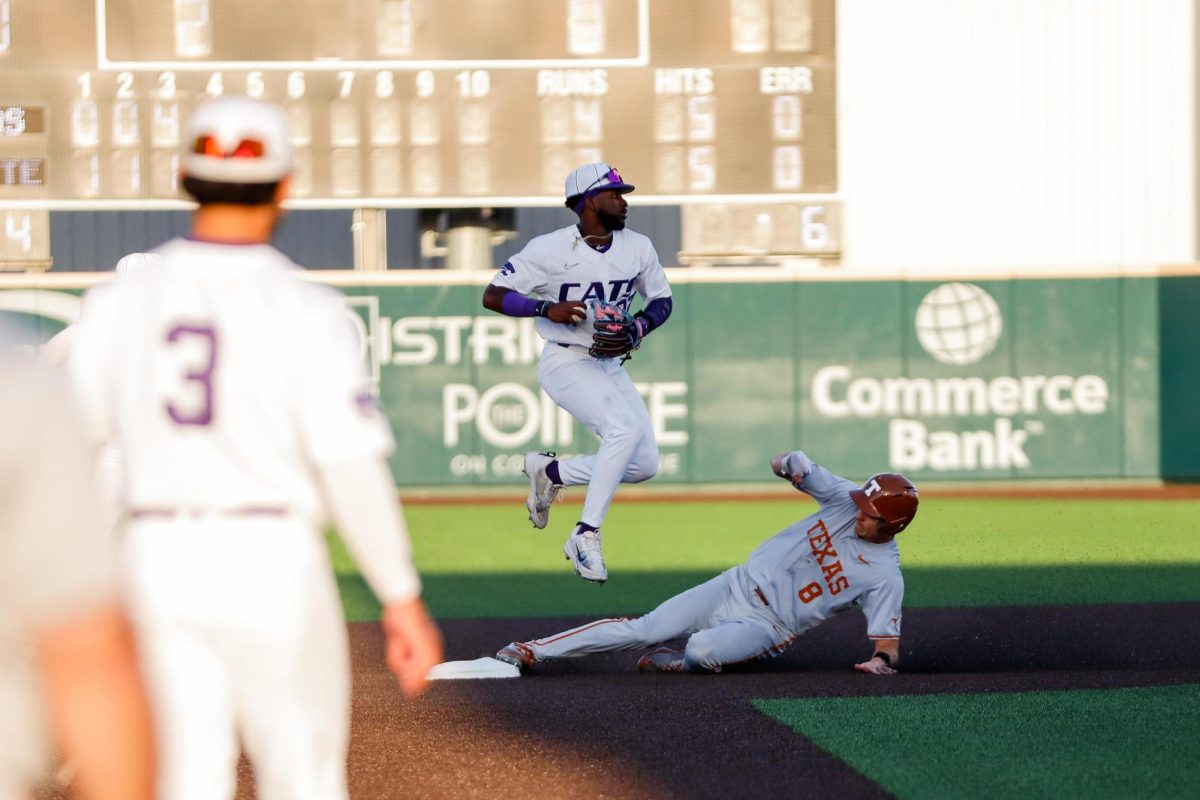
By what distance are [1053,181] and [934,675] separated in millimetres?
12439

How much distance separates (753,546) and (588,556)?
545cm

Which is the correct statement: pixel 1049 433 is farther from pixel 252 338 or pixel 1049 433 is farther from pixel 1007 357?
pixel 252 338

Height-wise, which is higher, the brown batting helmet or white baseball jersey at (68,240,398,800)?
white baseball jersey at (68,240,398,800)

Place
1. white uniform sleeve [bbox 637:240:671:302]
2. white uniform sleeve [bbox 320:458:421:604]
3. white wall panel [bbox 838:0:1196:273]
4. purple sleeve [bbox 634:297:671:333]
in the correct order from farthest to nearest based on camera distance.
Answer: white wall panel [bbox 838:0:1196:273] < white uniform sleeve [bbox 637:240:671:302] < purple sleeve [bbox 634:297:671:333] < white uniform sleeve [bbox 320:458:421:604]

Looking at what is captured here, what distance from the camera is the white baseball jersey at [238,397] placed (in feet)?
8.27

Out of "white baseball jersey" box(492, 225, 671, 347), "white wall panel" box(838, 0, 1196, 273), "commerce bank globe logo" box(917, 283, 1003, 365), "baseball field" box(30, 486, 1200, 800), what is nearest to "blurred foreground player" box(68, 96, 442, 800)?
"baseball field" box(30, 486, 1200, 800)

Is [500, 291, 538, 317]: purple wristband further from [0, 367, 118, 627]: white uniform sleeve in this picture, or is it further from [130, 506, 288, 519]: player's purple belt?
[0, 367, 118, 627]: white uniform sleeve

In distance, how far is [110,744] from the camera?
1.91m

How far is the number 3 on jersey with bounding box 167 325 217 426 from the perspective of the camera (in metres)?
2.52

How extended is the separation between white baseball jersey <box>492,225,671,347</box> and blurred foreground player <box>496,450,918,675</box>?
4.51ft

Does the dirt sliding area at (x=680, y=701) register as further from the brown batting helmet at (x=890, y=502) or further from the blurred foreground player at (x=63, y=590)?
the blurred foreground player at (x=63, y=590)

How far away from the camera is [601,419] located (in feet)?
25.4

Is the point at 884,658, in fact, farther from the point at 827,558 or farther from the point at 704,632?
the point at 704,632

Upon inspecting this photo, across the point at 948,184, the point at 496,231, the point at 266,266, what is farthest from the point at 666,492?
the point at 266,266
